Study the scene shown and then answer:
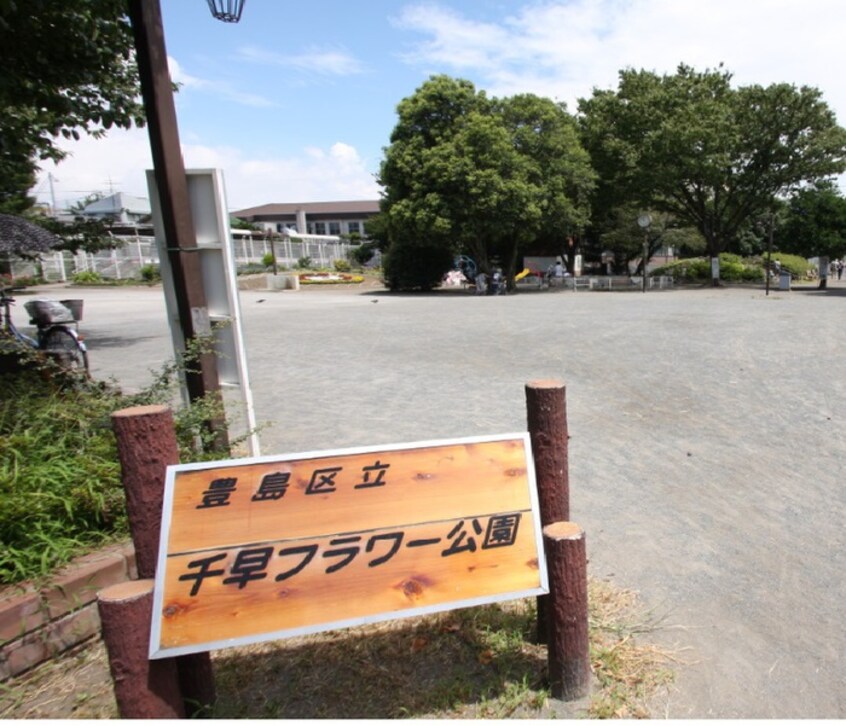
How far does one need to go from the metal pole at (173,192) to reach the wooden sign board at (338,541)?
1.80 m

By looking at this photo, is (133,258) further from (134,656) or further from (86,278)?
(134,656)

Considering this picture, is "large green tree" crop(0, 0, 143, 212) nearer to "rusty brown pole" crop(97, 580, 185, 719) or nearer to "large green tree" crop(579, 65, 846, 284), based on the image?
"rusty brown pole" crop(97, 580, 185, 719)

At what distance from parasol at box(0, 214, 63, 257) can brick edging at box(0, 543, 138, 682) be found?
20.7 feet

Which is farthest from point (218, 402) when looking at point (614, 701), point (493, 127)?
point (493, 127)

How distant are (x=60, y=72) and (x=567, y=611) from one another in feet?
22.1

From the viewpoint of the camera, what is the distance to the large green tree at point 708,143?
23.7 metres

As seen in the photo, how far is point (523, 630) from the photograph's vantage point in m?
2.52

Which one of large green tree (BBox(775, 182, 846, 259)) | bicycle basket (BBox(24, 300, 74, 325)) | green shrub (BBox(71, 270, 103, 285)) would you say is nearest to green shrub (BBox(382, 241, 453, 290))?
large green tree (BBox(775, 182, 846, 259))

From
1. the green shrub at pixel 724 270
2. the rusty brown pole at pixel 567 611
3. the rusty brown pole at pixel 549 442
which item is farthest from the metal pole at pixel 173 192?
the green shrub at pixel 724 270

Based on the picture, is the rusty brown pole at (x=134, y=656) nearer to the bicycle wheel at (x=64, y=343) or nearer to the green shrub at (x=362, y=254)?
the bicycle wheel at (x=64, y=343)

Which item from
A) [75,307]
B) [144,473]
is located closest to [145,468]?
[144,473]

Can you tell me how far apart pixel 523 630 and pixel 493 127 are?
73.2ft

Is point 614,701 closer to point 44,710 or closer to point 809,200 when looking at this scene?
point 44,710

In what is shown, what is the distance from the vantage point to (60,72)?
18.9 feet
